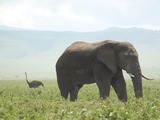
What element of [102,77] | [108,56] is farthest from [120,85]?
[108,56]

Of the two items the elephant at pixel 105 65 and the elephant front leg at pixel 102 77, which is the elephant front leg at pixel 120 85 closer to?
the elephant at pixel 105 65

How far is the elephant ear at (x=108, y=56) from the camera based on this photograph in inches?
675

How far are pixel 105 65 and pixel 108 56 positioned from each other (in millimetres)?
404

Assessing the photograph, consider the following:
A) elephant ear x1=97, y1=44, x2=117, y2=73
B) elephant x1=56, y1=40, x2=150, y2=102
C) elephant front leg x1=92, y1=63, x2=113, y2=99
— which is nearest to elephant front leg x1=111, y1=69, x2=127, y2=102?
elephant x1=56, y1=40, x2=150, y2=102

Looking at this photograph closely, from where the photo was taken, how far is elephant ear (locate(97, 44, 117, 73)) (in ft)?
56.3

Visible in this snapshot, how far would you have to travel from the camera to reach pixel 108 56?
17391 mm

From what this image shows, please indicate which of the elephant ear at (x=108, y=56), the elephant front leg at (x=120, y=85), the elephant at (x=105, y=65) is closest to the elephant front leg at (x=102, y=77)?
the elephant at (x=105, y=65)

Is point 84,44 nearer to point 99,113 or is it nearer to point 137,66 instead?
point 137,66

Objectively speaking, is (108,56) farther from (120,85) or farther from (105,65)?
(120,85)

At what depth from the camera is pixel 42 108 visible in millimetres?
12461

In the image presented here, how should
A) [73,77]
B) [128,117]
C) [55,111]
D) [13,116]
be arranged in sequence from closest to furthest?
1. [128,117]
2. [13,116]
3. [55,111]
4. [73,77]

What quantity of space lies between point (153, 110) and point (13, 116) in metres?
3.66

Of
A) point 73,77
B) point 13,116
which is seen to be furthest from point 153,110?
point 73,77

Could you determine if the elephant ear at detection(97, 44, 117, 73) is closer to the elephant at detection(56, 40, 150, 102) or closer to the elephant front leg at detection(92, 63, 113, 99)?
the elephant at detection(56, 40, 150, 102)
